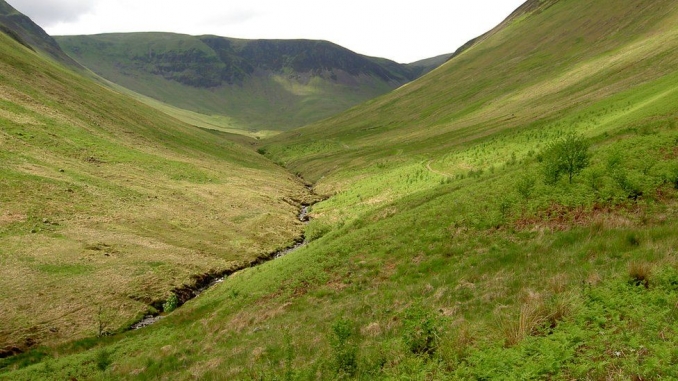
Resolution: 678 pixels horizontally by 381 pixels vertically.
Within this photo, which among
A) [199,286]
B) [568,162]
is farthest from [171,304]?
[568,162]

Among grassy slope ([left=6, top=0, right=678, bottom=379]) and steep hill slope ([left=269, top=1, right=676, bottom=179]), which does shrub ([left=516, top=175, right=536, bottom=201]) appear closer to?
grassy slope ([left=6, top=0, right=678, bottom=379])

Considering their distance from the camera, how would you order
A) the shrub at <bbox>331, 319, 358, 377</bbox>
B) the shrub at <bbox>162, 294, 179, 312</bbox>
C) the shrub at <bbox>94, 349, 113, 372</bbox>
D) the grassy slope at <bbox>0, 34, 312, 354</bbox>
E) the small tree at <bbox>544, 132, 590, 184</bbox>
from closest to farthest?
the shrub at <bbox>331, 319, 358, 377</bbox> → the shrub at <bbox>94, 349, 113, 372</bbox> → the small tree at <bbox>544, 132, 590, 184</bbox> → the grassy slope at <bbox>0, 34, 312, 354</bbox> → the shrub at <bbox>162, 294, 179, 312</bbox>

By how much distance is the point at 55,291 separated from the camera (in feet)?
105

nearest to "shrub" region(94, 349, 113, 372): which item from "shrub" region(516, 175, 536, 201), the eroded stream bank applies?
the eroded stream bank

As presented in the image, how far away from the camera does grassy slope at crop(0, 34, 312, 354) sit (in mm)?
31809

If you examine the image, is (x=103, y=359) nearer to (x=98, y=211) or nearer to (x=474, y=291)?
(x=474, y=291)

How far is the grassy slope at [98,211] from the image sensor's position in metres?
31.8

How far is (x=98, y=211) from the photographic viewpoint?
1898 inches

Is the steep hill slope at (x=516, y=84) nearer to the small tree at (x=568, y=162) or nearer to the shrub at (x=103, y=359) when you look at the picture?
the small tree at (x=568, y=162)

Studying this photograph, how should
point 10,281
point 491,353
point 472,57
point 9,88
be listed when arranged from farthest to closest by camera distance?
point 472,57 < point 9,88 < point 10,281 < point 491,353

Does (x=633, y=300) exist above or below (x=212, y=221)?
above

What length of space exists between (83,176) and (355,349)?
5837 cm

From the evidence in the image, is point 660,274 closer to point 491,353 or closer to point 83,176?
point 491,353

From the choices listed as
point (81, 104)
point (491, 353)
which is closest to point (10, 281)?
point (491, 353)
